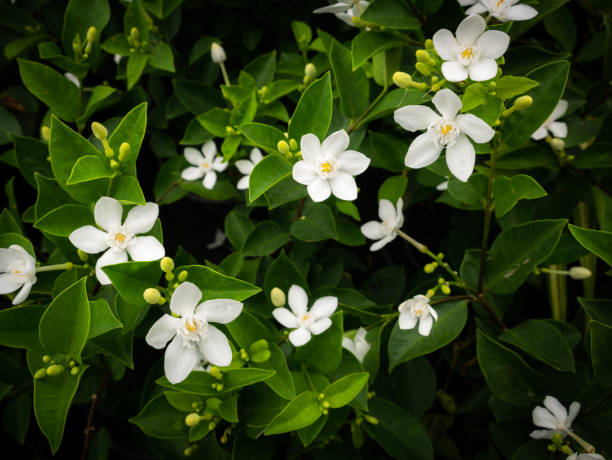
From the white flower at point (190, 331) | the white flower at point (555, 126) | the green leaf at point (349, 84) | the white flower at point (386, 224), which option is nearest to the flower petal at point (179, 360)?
the white flower at point (190, 331)

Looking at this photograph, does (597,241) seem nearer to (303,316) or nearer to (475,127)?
(475,127)

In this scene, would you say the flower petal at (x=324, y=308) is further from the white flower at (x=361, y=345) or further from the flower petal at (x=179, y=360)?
the flower petal at (x=179, y=360)

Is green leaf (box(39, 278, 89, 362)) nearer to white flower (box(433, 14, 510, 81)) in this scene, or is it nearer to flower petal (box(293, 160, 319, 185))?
flower petal (box(293, 160, 319, 185))

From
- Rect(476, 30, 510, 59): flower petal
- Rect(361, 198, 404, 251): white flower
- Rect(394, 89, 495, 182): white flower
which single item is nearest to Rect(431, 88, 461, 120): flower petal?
Rect(394, 89, 495, 182): white flower

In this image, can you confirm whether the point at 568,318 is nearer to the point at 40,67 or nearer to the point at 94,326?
the point at 94,326

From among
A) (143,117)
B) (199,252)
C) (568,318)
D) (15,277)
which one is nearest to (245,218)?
(143,117)
